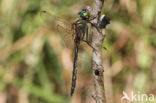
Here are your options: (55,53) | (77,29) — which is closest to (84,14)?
(77,29)

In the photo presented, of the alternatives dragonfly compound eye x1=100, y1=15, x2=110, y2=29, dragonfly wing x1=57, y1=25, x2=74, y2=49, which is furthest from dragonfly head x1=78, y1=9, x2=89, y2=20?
dragonfly wing x1=57, y1=25, x2=74, y2=49

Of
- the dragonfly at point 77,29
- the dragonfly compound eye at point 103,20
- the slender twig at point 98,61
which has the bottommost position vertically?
the slender twig at point 98,61

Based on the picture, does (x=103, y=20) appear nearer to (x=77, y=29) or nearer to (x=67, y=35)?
(x=77, y=29)

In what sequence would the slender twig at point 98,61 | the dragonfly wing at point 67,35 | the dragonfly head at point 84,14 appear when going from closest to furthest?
the slender twig at point 98,61 → the dragonfly head at point 84,14 → the dragonfly wing at point 67,35

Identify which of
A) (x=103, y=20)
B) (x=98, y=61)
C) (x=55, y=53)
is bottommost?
(x=98, y=61)

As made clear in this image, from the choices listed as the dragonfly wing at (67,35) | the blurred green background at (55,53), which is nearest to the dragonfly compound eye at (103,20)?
the dragonfly wing at (67,35)

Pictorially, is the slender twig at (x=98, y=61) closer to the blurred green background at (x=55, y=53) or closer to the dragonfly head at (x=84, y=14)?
the dragonfly head at (x=84, y=14)

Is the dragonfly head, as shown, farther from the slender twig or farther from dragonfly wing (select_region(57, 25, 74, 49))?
dragonfly wing (select_region(57, 25, 74, 49))

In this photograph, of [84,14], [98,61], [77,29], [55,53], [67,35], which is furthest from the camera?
[55,53]
